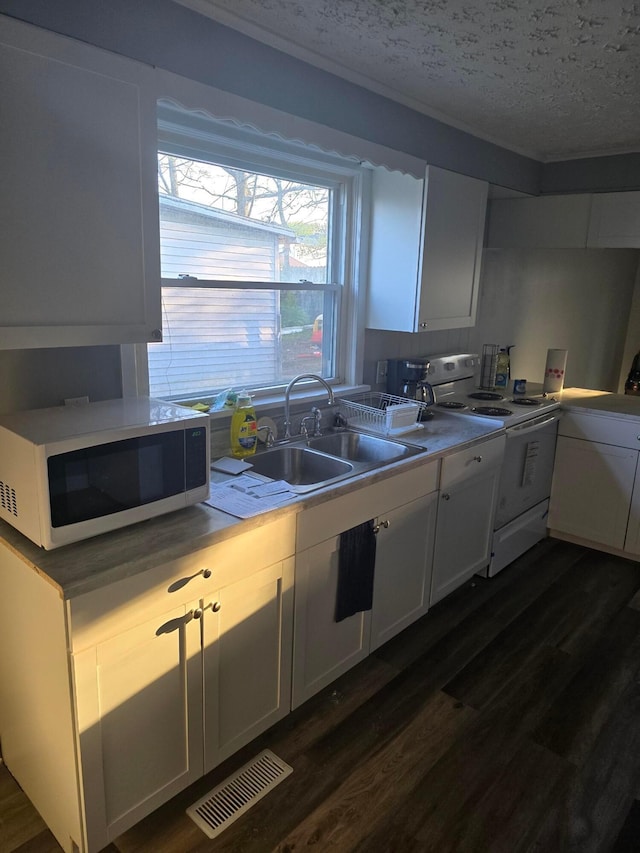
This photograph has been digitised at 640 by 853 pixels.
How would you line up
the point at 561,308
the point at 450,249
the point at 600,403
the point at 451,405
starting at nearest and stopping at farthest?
the point at 450,249 → the point at 451,405 → the point at 600,403 → the point at 561,308

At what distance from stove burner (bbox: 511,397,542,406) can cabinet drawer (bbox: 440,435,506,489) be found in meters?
0.62

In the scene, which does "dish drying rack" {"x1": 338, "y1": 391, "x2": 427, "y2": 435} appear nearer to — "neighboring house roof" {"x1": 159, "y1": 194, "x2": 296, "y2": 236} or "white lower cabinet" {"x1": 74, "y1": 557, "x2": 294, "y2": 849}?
"neighboring house roof" {"x1": 159, "y1": 194, "x2": 296, "y2": 236}

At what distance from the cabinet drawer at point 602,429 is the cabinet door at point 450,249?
0.85m

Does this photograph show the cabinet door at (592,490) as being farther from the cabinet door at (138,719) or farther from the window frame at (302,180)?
the cabinet door at (138,719)

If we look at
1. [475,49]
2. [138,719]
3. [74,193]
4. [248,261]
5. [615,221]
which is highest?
[475,49]

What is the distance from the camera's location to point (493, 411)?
10.4ft

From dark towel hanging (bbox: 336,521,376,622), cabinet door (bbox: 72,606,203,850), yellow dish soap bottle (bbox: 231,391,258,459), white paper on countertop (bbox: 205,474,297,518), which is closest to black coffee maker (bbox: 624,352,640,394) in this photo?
dark towel hanging (bbox: 336,521,376,622)

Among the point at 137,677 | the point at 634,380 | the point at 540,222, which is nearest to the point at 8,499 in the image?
the point at 137,677

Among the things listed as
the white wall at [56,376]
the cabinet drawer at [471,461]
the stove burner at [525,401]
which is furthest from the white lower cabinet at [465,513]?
the white wall at [56,376]

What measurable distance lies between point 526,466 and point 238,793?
2179 millimetres

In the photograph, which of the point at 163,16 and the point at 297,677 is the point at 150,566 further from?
the point at 163,16

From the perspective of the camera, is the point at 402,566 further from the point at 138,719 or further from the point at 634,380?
the point at 634,380

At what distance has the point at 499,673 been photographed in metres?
2.43

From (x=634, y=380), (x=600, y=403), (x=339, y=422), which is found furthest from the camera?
(x=634, y=380)
